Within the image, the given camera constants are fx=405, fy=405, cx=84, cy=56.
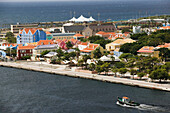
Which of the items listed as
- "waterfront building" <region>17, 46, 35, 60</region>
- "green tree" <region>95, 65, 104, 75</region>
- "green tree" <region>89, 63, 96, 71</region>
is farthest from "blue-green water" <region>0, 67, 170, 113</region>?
"waterfront building" <region>17, 46, 35, 60</region>

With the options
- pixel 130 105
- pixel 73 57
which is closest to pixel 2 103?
pixel 130 105

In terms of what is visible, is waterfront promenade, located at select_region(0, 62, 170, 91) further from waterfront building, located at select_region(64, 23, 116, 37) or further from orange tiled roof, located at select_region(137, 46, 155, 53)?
waterfront building, located at select_region(64, 23, 116, 37)

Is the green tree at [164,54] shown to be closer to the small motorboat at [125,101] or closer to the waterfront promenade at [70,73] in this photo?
the waterfront promenade at [70,73]

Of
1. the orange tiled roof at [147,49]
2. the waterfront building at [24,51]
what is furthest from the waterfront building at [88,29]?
the orange tiled roof at [147,49]

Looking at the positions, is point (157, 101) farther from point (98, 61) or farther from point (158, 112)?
point (98, 61)

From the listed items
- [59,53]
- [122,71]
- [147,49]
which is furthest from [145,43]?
[122,71]
